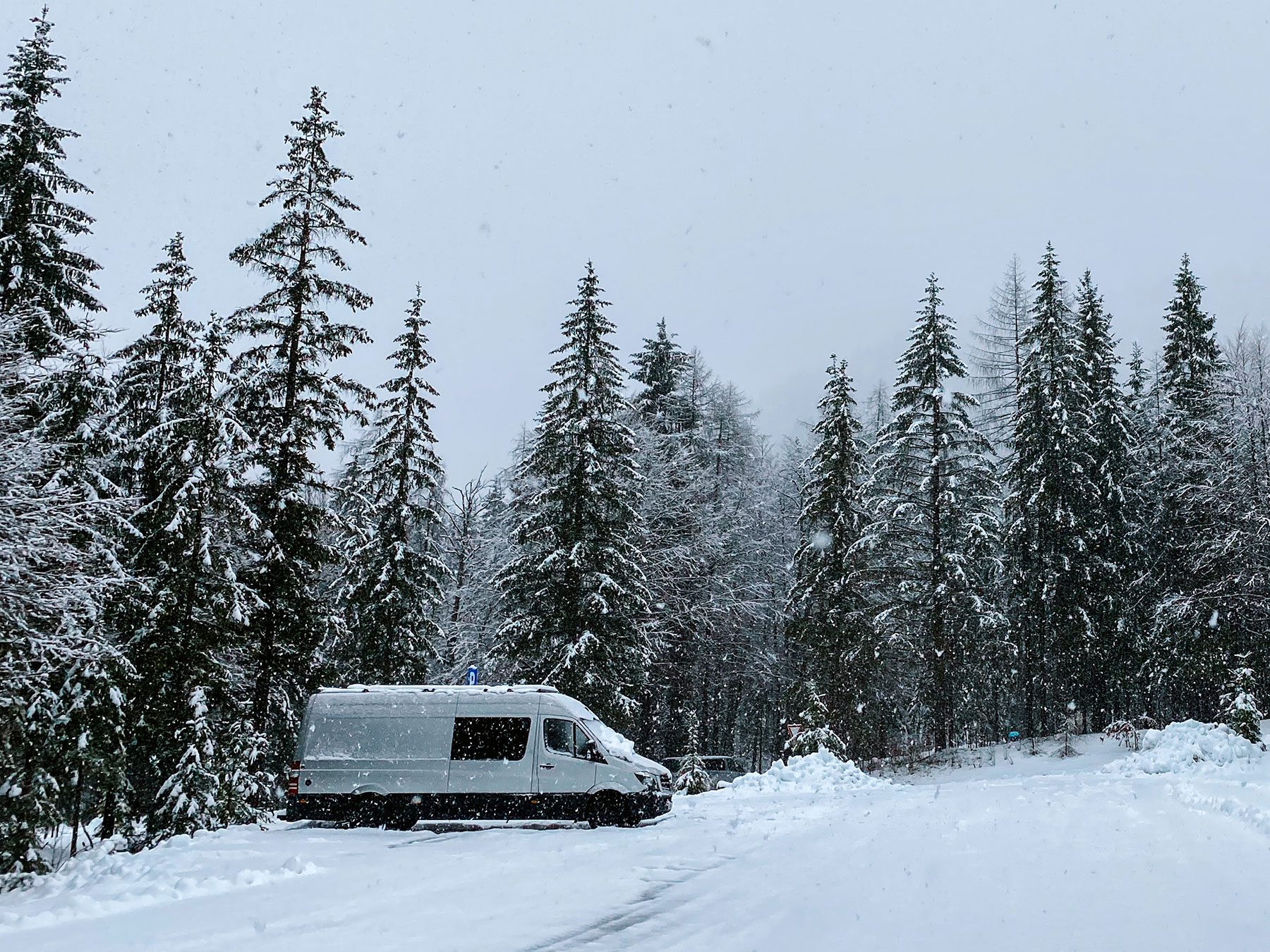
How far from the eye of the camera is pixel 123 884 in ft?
32.3

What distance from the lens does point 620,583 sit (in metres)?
27.1

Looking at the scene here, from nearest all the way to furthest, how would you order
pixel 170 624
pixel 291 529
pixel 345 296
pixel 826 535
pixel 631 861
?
pixel 631 861, pixel 170 624, pixel 291 529, pixel 345 296, pixel 826 535

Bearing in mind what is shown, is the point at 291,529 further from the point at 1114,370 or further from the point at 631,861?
the point at 1114,370

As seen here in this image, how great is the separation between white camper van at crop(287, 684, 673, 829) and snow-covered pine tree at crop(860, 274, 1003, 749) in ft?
58.9

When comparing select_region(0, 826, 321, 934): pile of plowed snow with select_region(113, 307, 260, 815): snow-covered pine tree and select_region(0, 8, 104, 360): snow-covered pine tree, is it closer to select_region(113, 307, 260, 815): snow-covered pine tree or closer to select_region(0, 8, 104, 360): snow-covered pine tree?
select_region(113, 307, 260, 815): snow-covered pine tree

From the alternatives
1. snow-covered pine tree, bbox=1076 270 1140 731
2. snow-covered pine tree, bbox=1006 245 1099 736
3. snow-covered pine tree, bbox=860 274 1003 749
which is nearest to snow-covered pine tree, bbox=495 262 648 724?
snow-covered pine tree, bbox=860 274 1003 749

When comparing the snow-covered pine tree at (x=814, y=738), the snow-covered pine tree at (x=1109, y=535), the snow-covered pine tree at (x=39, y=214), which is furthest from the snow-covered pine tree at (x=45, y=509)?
the snow-covered pine tree at (x=1109, y=535)

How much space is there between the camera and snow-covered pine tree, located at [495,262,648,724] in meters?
25.8

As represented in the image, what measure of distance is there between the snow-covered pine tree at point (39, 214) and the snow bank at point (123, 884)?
11576 mm

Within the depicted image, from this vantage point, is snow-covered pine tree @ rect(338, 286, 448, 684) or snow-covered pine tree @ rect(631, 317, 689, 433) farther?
snow-covered pine tree @ rect(631, 317, 689, 433)

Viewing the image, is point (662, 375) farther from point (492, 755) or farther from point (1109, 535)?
point (492, 755)

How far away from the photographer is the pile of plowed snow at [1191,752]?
19.8m

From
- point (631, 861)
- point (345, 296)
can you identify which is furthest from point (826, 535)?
point (631, 861)

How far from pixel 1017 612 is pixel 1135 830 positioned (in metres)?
22.2
